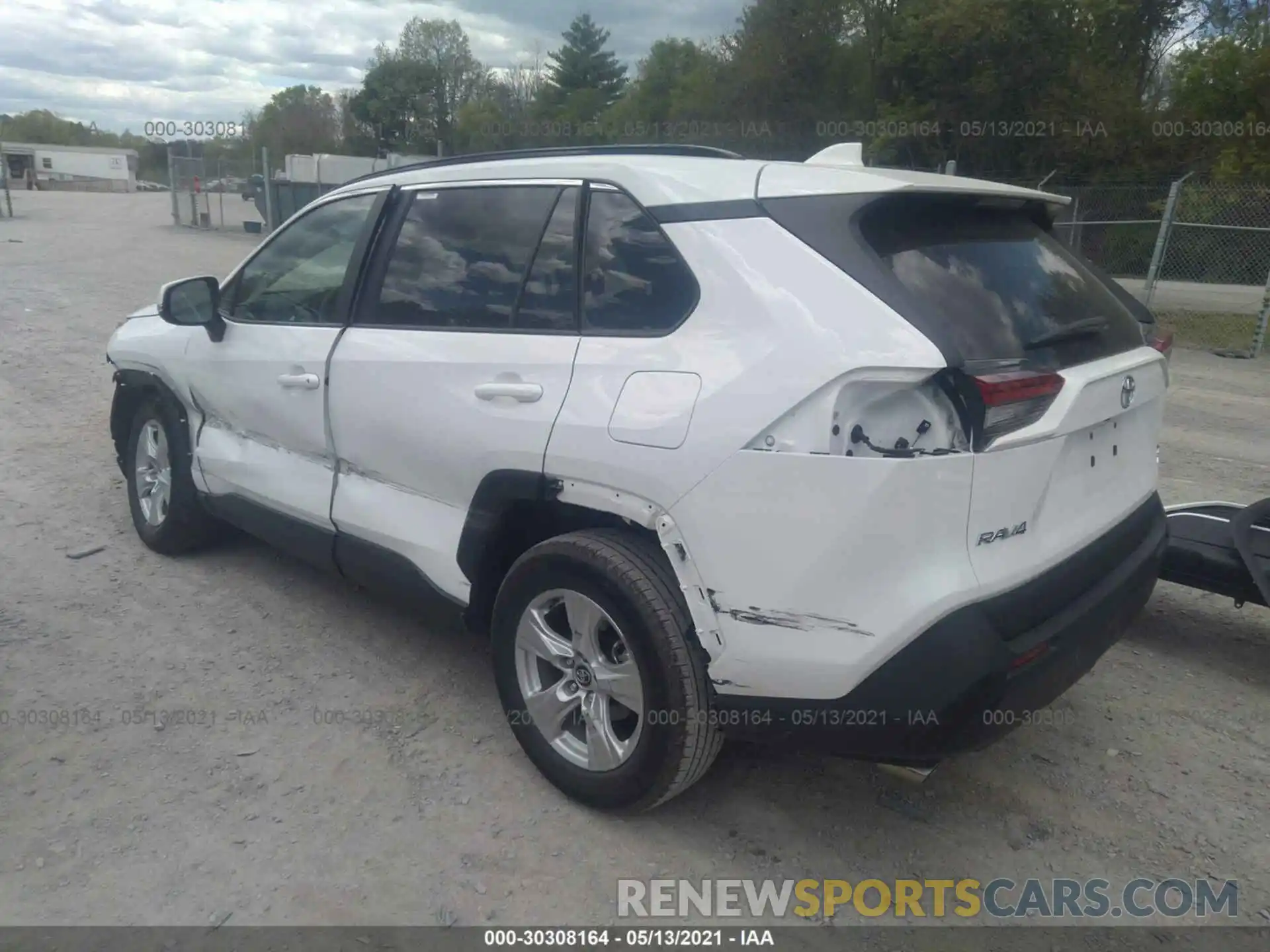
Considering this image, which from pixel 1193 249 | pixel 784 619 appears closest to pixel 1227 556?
pixel 784 619

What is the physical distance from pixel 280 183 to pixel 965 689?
23.2 m

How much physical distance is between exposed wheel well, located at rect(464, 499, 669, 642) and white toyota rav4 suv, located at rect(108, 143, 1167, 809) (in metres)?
0.01

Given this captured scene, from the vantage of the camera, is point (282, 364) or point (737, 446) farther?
point (282, 364)

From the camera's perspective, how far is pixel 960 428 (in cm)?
235

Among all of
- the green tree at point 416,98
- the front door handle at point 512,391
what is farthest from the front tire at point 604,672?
the green tree at point 416,98

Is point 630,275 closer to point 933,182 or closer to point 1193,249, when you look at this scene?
point 933,182

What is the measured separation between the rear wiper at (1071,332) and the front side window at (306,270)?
2.49m

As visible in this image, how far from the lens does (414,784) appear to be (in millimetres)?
3156

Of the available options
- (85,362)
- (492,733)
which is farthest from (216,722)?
(85,362)

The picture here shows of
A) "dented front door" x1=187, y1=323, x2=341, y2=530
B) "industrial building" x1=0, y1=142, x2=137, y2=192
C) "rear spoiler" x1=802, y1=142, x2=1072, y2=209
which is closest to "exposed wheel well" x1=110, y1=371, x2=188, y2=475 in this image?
"dented front door" x1=187, y1=323, x2=341, y2=530

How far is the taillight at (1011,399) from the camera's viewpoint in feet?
7.70

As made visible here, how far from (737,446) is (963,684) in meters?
0.79

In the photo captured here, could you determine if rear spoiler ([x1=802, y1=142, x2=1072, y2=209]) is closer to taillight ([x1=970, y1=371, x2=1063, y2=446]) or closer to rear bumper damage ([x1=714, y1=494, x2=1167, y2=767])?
taillight ([x1=970, y1=371, x2=1063, y2=446])

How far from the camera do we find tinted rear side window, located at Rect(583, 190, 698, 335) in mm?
2738
